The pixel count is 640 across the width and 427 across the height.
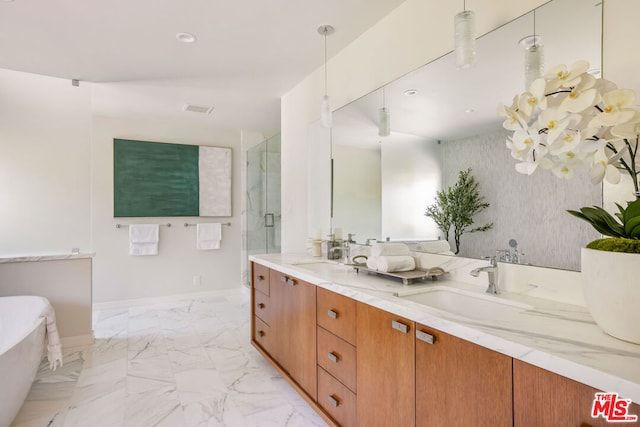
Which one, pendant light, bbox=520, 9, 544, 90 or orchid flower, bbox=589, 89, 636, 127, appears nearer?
orchid flower, bbox=589, 89, 636, 127

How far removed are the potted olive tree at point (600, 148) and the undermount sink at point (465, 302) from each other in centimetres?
36

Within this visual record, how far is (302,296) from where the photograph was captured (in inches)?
80.2

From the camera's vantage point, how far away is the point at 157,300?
4.62m

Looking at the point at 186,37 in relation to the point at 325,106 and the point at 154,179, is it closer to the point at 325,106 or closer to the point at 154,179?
the point at 325,106

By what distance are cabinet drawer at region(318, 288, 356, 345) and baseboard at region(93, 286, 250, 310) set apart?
347 cm

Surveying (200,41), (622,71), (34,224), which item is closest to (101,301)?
(34,224)

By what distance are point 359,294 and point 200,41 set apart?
208 cm

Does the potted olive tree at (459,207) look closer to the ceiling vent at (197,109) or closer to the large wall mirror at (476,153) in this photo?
the large wall mirror at (476,153)

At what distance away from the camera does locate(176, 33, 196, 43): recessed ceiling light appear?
2378mm

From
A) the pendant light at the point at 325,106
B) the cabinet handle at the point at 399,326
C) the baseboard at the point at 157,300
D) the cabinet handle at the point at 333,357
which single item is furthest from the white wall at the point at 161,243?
the cabinet handle at the point at 399,326

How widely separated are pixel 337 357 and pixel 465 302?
25.7 inches

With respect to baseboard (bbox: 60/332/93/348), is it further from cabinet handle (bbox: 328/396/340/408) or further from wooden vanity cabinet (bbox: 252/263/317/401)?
cabinet handle (bbox: 328/396/340/408)

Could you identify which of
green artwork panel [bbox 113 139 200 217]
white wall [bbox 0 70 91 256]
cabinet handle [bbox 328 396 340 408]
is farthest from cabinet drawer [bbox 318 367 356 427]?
green artwork panel [bbox 113 139 200 217]

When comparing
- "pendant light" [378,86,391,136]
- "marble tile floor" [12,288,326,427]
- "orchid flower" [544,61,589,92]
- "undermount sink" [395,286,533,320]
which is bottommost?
"marble tile floor" [12,288,326,427]
